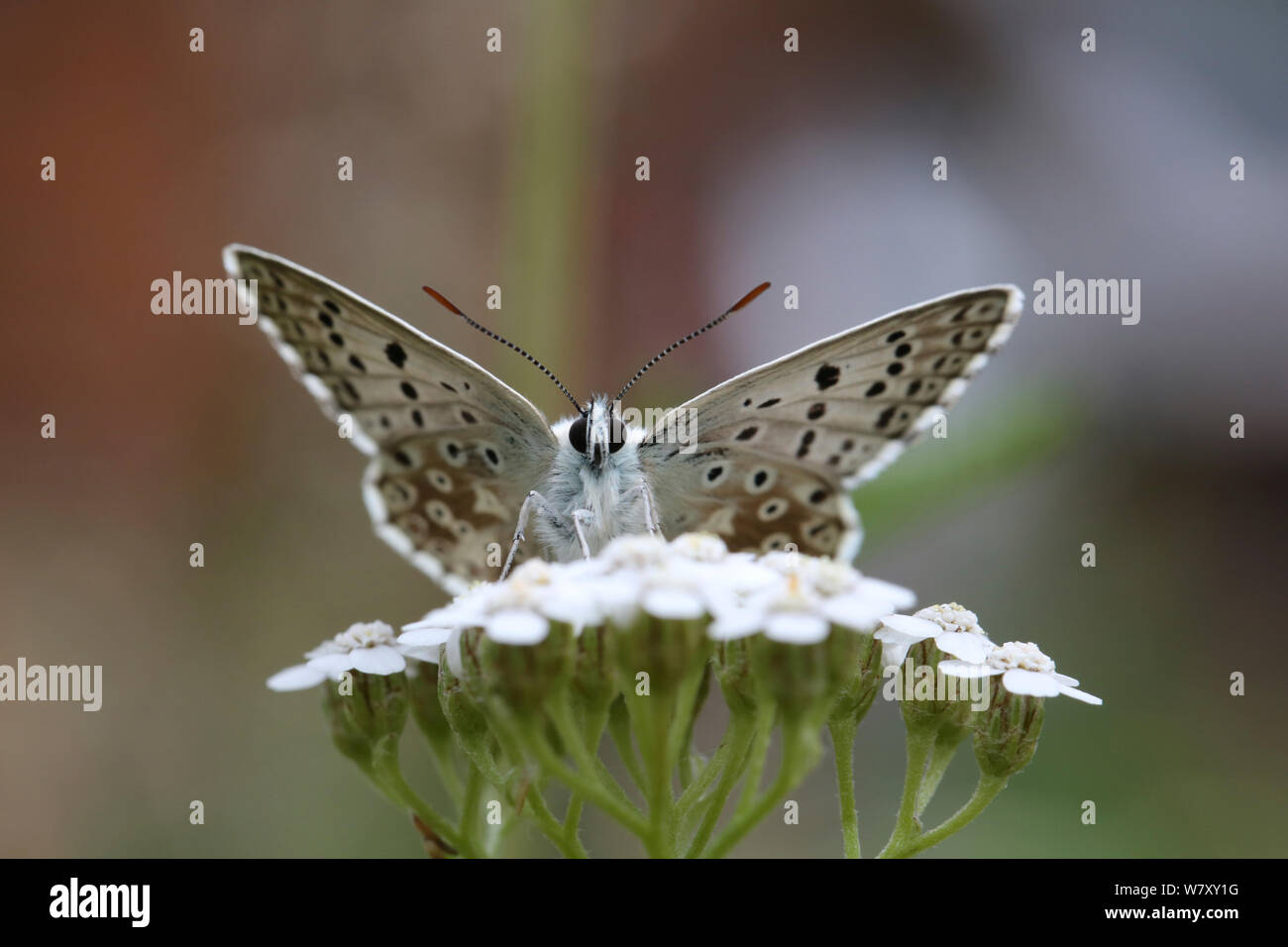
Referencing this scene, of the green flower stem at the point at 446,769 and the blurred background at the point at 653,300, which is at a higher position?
the blurred background at the point at 653,300

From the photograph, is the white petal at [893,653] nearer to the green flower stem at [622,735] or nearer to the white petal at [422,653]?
the green flower stem at [622,735]

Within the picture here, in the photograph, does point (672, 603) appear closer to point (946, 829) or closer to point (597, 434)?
point (946, 829)

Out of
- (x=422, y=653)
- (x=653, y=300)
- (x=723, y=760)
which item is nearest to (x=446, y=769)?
(x=422, y=653)

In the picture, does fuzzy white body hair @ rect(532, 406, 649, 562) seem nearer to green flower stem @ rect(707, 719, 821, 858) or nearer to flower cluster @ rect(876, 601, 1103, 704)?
flower cluster @ rect(876, 601, 1103, 704)

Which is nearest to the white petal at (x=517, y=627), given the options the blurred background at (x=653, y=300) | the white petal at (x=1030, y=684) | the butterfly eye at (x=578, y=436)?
the white petal at (x=1030, y=684)

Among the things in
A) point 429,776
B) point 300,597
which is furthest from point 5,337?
point 429,776

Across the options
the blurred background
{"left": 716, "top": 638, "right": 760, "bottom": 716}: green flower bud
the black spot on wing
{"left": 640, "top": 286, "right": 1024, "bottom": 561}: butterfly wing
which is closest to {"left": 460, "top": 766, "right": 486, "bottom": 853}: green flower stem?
{"left": 716, "top": 638, "right": 760, "bottom": 716}: green flower bud

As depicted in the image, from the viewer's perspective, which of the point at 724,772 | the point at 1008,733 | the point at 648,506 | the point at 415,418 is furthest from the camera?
the point at 415,418
